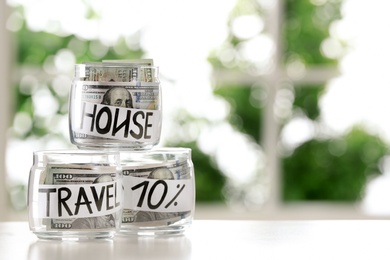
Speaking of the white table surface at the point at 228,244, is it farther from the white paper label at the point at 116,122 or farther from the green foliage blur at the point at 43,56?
the green foliage blur at the point at 43,56

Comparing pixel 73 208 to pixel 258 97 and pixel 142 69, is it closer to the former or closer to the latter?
pixel 142 69

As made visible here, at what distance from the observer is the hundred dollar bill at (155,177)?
1.52 metres

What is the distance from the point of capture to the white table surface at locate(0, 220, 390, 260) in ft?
4.31

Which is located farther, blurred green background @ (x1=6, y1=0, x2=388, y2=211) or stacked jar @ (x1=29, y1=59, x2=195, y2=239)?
blurred green background @ (x1=6, y1=0, x2=388, y2=211)

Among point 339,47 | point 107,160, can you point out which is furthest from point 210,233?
point 339,47

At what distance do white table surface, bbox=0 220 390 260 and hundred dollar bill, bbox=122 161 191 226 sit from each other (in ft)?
0.12

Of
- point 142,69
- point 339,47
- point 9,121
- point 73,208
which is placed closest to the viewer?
point 73,208

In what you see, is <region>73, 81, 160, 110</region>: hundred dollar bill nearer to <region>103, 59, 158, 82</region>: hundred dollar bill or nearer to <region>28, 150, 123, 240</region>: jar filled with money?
<region>103, 59, 158, 82</region>: hundred dollar bill

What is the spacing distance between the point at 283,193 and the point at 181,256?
3362mm

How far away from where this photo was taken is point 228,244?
4.67 ft

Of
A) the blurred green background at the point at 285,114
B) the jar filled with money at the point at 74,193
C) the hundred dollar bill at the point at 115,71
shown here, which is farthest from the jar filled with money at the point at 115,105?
the blurred green background at the point at 285,114

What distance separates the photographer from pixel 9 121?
4.11 m

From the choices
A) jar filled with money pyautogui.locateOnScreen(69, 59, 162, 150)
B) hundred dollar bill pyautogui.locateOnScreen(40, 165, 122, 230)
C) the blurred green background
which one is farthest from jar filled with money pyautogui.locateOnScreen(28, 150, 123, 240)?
the blurred green background

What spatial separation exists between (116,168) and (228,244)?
8.2 inches
